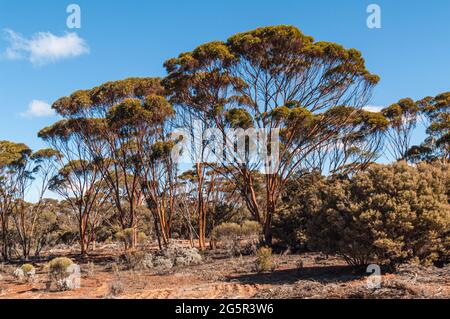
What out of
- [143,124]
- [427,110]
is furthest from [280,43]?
[427,110]

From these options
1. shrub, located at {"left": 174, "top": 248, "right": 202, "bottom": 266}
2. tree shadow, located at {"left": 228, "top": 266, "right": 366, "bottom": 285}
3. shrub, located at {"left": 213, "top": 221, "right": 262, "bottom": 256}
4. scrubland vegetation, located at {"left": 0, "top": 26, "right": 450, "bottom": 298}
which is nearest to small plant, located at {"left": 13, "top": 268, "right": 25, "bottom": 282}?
scrubland vegetation, located at {"left": 0, "top": 26, "right": 450, "bottom": 298}

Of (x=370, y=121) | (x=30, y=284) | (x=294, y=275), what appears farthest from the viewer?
(x=370, y=121)

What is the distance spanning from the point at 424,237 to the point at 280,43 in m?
12.2

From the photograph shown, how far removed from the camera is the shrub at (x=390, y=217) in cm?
1041

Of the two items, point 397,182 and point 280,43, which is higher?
point 280,43

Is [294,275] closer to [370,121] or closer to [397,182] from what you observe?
[397,182]

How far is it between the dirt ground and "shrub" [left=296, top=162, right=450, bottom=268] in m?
0.72

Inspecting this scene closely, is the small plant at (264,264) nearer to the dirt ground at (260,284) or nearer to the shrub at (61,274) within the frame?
the dirt ground at (260,284)

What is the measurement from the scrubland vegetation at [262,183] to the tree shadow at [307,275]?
7cm

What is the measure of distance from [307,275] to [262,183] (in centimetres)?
2028

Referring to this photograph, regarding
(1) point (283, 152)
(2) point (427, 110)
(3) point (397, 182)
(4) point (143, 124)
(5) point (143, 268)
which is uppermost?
(2) point (427, 110)

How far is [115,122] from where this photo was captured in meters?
22.0

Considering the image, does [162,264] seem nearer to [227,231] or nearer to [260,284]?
[227,231]

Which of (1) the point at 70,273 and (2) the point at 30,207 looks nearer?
(1) the point at 70,273
